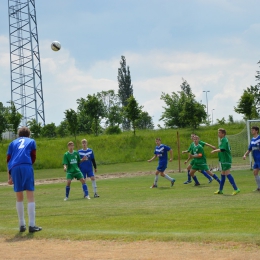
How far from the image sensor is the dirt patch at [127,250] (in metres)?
7.41

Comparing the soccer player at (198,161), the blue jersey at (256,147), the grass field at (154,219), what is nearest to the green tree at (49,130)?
the soccer player at (198,161)

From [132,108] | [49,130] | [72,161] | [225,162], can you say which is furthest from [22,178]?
[49,130]

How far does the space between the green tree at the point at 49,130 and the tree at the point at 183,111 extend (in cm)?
1456

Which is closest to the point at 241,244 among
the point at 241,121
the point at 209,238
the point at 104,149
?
the point at 209,238

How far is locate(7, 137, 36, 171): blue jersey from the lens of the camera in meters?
10.3

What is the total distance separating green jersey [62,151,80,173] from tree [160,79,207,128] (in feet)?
122

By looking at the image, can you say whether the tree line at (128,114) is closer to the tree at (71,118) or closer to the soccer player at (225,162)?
the tree at (71,118)

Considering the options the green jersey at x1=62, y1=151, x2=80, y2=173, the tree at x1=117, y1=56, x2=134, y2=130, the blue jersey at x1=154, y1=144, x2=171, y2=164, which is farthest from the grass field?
the tree at x1=117, y1=56, x2=134, y2=130

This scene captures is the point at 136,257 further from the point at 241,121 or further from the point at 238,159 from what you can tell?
the point at 241,121

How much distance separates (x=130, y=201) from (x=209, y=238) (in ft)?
22.4

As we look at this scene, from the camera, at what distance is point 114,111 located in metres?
74.8

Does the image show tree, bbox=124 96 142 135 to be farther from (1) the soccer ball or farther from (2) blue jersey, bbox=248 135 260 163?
(2) blue jersey, bbox=248 135 260 163

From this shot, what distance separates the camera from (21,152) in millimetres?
10336

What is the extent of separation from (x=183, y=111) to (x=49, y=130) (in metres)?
15.6
